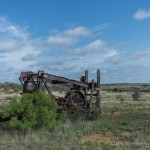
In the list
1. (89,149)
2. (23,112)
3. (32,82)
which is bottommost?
(89,149)

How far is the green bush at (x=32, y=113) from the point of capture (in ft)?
53.7

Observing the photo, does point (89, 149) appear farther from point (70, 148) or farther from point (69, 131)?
point (69, 131)

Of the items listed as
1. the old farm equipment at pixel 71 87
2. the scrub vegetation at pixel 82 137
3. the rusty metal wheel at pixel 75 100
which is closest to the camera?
the scrub vegetation at pixel 82 137

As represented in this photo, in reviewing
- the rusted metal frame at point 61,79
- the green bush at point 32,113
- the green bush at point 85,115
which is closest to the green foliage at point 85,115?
the green bush at point 85,115

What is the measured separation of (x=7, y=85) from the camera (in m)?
114

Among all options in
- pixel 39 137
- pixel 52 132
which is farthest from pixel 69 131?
pixel 39 137

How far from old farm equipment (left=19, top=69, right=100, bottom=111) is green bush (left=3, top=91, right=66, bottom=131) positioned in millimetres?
3345

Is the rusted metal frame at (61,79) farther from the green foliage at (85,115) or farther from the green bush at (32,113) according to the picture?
the green bush at (32,113)

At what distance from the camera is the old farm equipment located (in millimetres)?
21031

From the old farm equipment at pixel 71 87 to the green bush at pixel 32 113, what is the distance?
3.34 meters

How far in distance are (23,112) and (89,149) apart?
16.1 feet

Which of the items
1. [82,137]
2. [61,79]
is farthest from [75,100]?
[82,137]

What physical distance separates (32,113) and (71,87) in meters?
6.78

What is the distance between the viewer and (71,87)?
2316 cm
